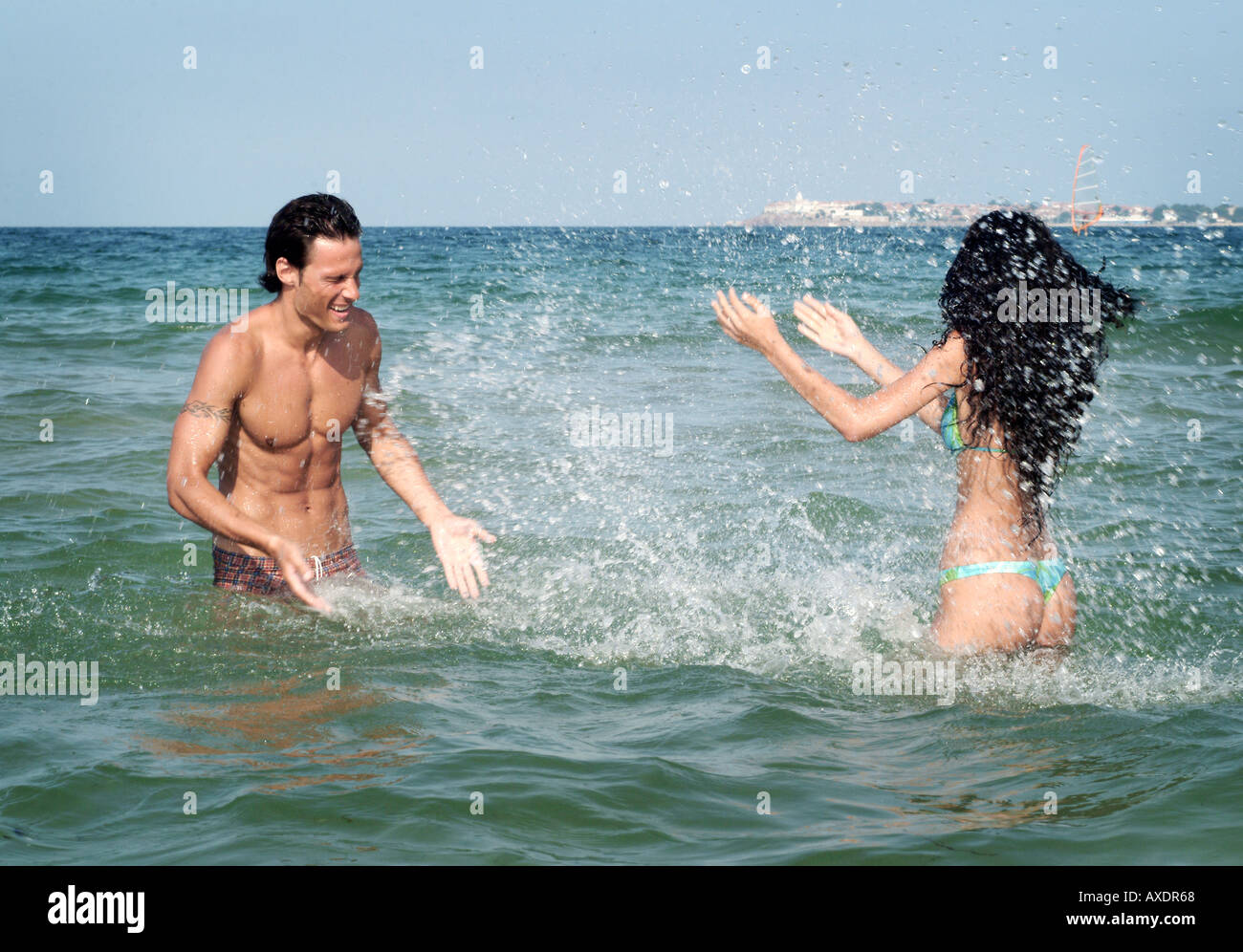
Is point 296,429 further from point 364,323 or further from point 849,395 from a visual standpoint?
point 849,395

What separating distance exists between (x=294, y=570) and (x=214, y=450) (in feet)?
2.29

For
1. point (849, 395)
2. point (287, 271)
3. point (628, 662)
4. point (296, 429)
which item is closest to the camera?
point (849, 395)

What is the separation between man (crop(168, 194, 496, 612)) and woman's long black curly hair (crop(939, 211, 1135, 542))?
194cm

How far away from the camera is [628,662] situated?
4.89 metres

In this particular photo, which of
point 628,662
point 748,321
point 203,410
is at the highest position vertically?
point 748,321

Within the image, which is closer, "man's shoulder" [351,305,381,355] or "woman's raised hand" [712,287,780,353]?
"woman's raised hand" [712,287,780,353]

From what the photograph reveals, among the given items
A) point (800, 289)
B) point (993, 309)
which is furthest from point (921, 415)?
point (800, 289)

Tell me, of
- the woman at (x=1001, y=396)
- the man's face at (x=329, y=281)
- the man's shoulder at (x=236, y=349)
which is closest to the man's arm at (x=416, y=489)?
the man's face at (x=329, y=281)

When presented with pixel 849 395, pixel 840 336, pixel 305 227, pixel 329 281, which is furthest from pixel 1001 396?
pixel 305 227

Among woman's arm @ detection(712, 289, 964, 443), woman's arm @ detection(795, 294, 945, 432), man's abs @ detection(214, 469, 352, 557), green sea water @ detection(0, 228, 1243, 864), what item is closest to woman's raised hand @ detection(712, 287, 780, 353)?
woman's arm @ detection(712, 289, 964, 443)

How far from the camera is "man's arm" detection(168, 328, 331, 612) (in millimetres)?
4180

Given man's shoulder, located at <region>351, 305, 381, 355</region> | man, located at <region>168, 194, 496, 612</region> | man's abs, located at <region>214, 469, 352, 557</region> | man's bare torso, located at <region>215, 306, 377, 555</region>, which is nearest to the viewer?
man, located at <region>168, 194, 496, 612</region>

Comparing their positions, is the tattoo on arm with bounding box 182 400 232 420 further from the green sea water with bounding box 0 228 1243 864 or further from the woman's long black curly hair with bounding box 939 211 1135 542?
the woman's long black curly hair with bounding box 939 211 1135 542

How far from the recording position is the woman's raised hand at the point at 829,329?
4379mm
